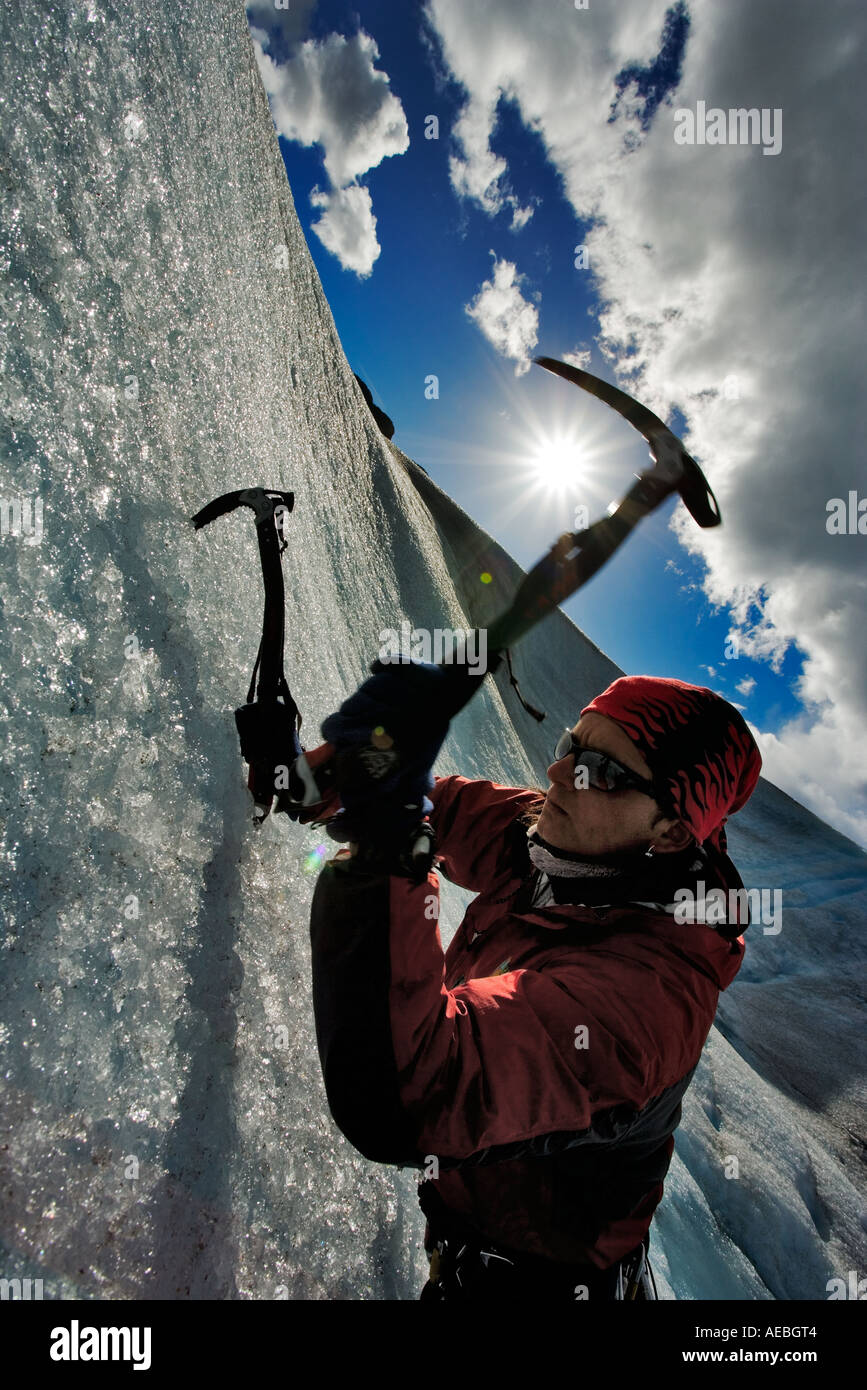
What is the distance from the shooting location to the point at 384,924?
0.93 meters

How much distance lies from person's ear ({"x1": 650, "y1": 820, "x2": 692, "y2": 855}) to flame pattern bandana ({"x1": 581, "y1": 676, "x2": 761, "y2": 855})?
34 millimetres

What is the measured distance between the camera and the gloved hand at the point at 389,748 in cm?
104

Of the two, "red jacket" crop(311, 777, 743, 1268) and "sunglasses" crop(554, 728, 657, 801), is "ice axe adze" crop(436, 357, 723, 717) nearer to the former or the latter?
"sunglasses" crop(554, 728, 657, 801)

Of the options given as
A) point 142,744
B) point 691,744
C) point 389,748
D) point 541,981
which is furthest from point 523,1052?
point 142,744

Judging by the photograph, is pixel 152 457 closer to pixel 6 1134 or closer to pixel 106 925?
pixel 106 925

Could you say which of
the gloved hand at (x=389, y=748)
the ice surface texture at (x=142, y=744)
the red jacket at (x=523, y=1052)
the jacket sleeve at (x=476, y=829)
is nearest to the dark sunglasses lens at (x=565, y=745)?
the jacket sleeve at (x=476, y=829)

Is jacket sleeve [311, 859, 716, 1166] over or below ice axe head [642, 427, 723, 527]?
below

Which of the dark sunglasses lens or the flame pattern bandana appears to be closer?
the flame pattern bandana

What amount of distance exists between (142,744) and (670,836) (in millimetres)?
1244

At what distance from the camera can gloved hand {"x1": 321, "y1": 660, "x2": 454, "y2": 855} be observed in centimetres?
104

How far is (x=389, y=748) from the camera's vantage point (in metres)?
1.06

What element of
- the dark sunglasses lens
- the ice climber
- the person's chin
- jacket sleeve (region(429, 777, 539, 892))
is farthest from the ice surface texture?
the dark sunglasses lens
